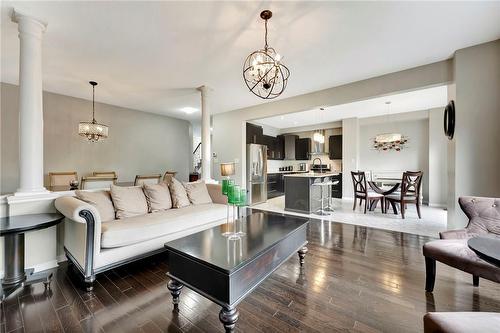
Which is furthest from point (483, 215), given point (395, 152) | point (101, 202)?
point (395, 152)

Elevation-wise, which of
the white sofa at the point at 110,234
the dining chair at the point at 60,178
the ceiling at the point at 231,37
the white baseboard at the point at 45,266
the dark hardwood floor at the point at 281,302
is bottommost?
the dark hardwood floor at the point at 281,302

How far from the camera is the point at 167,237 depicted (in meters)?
2.52

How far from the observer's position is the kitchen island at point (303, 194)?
4.96m

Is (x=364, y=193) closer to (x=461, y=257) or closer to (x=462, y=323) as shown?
(x=461, y=257)

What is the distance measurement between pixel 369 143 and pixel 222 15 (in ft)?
22.8

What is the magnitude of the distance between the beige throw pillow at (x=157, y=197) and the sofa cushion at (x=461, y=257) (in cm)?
308

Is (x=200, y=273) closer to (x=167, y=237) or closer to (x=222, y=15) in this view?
(x=167, y=237)

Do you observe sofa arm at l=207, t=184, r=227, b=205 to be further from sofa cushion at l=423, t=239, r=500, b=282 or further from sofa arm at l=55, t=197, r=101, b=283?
sofa cushion at l=423, t=239, r=500, b=282

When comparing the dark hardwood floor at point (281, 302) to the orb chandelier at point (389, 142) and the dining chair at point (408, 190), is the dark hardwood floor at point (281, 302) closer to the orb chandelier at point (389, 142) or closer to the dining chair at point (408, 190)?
the dining chair at point (408, 190)

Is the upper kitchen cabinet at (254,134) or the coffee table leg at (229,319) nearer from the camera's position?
the coffee table leg at (229,319)

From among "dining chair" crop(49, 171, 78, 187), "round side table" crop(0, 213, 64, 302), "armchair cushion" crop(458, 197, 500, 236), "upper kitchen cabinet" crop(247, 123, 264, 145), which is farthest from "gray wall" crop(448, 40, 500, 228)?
"dining chair" crop(49, 171, 78, 187)

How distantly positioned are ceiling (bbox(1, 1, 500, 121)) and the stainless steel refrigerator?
8.14 feet

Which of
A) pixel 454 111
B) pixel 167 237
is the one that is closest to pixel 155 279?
pixel 167 237

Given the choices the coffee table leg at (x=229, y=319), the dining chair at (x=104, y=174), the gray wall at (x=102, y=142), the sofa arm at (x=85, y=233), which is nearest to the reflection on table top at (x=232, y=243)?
the coffee table leg at (x=229, y=319)
